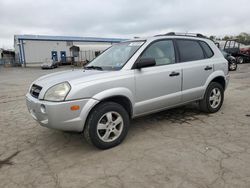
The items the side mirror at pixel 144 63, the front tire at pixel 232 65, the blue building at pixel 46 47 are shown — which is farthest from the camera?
the blue building at pixel 46 47

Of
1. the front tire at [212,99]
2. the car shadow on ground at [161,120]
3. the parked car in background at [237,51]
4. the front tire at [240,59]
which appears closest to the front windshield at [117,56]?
the car shadow on ground at [161,120]

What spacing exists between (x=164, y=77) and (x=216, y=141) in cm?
138

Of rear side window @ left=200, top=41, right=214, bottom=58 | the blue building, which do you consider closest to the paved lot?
rear side window @ left=200, top=41, right=214, bottom=58

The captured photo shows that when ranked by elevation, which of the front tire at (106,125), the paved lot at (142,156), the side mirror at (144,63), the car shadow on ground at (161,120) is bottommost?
the paved lot at (142,156)

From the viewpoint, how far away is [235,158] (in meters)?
3.13

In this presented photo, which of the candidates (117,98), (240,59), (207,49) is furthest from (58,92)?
(240,59)

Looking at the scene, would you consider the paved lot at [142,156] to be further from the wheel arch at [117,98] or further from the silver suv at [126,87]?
the wheel arch at [117,98]

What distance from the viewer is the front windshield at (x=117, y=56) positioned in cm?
388

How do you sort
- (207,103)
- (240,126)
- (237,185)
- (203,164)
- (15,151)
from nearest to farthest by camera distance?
(237,185)
(203,164)
(15,151)
(240,126)
(207,103)

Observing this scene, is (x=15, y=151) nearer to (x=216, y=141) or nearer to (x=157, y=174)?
(x=157, y=174)

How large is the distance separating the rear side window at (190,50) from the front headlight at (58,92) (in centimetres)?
239

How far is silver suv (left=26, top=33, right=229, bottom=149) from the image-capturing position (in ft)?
10.5

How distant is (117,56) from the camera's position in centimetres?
421

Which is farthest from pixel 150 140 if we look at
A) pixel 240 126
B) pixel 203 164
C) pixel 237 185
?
pixel 240 126
